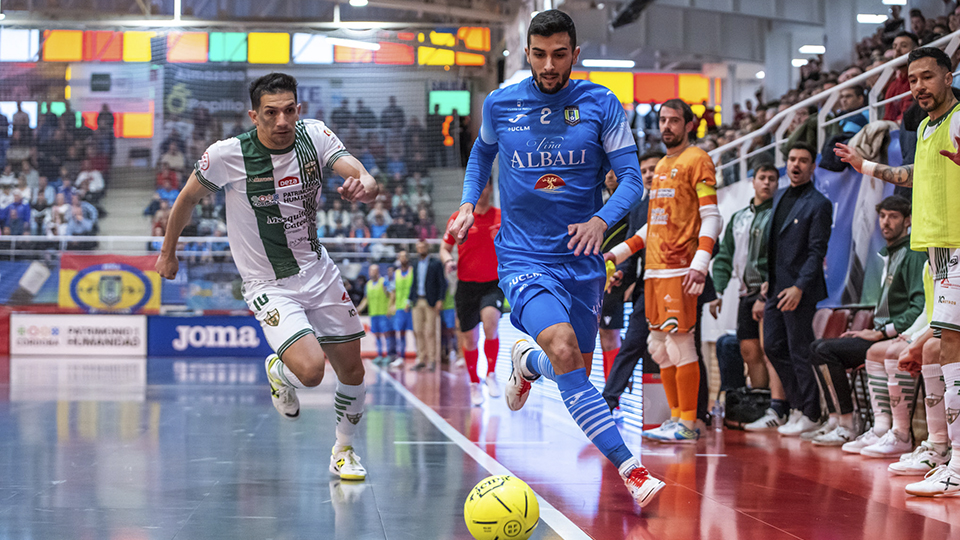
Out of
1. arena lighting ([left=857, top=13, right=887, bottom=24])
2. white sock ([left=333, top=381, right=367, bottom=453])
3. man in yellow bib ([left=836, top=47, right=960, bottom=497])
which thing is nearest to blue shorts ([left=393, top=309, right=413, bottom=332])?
arena lighting ([left=857, top=13, right=887, bottom=24])

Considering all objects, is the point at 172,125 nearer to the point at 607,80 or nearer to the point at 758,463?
the point at 607,80

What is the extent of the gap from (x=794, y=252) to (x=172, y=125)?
20342 mm

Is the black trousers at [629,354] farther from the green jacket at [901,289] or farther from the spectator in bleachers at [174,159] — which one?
the spectator in bleachers at [174,159]

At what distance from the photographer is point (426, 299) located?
16.2m

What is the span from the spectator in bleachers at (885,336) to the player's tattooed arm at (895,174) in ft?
3.14

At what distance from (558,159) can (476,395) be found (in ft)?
17.3

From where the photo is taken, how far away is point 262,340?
787 inches

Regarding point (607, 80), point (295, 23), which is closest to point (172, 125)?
point (295, 23)

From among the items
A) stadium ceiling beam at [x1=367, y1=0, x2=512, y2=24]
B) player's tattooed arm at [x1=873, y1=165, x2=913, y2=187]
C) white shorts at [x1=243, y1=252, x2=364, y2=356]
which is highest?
stadium ceiling beam at [x1=367, y1=0, x2=512, y2=24]

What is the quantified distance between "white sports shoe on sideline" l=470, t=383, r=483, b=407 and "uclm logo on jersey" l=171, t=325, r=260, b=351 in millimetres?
11604

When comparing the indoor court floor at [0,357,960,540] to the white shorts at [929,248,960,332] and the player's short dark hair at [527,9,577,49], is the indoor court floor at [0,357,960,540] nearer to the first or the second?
the white shorts at [929,248,960,332]

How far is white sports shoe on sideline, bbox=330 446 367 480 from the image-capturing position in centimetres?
463

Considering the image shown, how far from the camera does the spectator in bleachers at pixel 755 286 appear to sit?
7355 millimetres

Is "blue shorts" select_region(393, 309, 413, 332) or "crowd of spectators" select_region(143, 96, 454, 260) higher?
"crowd of spectators" select_region(143, 96, 454, 260)
